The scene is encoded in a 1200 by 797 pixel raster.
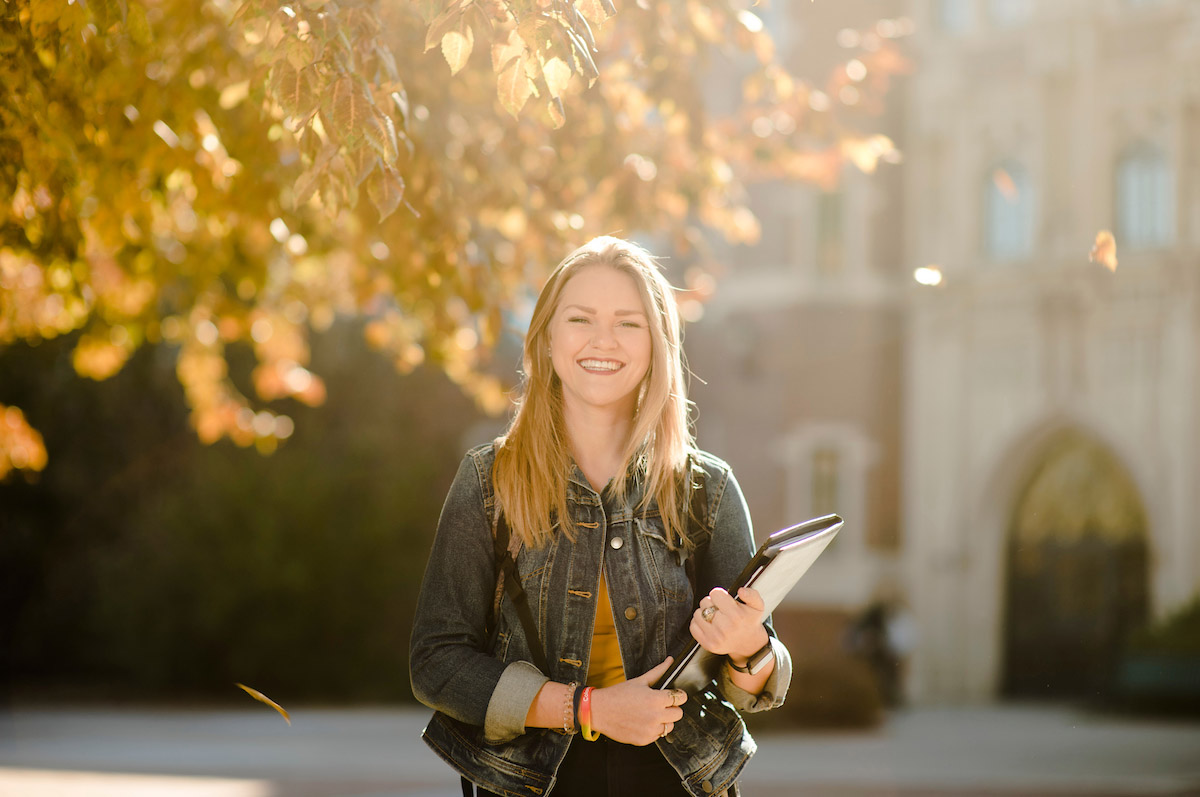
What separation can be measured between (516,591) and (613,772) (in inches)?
15.8

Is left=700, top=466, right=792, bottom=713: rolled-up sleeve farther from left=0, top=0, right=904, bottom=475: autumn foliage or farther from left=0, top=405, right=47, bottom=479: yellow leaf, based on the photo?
left=0, top=405, right=47, bottom=479: yellow leaf

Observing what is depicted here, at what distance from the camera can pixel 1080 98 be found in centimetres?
1925

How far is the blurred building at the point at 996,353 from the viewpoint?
1827 cm

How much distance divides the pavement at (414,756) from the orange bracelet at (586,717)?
24.3 ft

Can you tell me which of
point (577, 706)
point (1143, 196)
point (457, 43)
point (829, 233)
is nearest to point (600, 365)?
point (577, 706)

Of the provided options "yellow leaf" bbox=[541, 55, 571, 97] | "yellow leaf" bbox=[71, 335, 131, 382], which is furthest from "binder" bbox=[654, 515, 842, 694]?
"yellow leaf" bbox=[71, 335, 131, 382]

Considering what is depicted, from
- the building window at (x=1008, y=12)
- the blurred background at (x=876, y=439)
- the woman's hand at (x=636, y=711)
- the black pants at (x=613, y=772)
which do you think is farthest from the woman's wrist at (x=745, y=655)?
the building window at (x=1008, y=12)

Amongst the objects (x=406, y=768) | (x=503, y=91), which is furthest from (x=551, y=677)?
(x=406, y=768)

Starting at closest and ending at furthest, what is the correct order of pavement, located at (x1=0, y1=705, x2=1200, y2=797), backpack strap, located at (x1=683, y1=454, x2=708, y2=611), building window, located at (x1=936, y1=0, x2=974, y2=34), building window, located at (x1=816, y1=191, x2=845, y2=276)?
backpack strap, located at (x1=683, y1=454, x2=708, y2=611)
pavement, located at (x1=0, y1=705, x2=1200, y2=797)
building window, located at (x1=936, y1=0, x2=974, y2=34)
building window, located at (x1=816, y1=191, x2=845, y2=276)

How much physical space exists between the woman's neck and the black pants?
535 millimetres

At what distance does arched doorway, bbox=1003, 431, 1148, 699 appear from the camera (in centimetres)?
1902

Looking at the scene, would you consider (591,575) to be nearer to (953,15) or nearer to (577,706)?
(577,706)

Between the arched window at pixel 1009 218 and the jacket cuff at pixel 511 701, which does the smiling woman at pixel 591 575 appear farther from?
the arched window at pixel 1009 218

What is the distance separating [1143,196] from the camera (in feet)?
61.3
